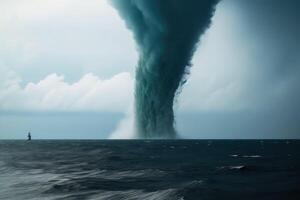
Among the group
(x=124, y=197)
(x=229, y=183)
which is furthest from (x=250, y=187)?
(x=124, y=197)

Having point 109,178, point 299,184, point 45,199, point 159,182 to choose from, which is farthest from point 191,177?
point 45,199

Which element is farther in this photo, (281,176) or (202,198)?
(281,176)

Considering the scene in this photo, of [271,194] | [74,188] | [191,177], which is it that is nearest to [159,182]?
[191,177]

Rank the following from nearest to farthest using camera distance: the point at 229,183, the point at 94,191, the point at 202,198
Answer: the point at 202,198 < the point at 94,191 < the point at 229,183

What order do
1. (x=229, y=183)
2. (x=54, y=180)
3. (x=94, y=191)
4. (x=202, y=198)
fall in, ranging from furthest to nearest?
(x=54, y=180) → (x=229, y=183) → (x=94, y=191) → (x=202, y=198)

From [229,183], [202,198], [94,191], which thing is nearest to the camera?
[202,198]

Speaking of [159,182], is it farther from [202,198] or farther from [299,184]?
[299,184]

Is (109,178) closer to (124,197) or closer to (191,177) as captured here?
(191,177)

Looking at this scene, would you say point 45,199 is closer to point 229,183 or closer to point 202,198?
point 202,198

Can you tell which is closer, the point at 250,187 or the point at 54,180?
the point at 250,187
